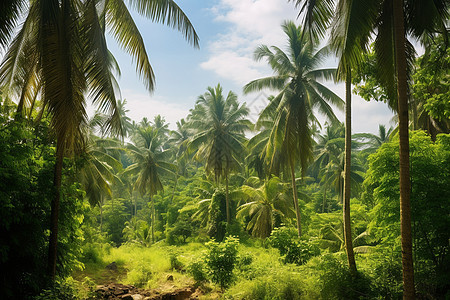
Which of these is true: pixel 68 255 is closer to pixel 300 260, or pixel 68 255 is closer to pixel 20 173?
pixel 20 173

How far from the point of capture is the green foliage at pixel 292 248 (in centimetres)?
1062

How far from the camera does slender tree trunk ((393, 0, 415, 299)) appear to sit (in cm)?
547

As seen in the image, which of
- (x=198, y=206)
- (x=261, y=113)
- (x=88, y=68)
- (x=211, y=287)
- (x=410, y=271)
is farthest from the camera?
(x=198, y=206)

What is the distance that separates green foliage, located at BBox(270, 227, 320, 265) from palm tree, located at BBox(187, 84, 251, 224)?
39.4ft

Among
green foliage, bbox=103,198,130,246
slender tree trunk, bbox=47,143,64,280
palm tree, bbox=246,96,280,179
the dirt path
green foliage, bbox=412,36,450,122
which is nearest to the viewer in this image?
slender tree trunk, bbox=47,143,64,280

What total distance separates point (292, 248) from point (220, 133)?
45.0ft

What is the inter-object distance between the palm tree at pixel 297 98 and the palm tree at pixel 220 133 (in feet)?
22.8

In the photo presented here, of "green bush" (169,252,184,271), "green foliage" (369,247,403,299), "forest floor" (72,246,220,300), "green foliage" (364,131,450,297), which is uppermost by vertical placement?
"green foliage" (364,131,450,297)

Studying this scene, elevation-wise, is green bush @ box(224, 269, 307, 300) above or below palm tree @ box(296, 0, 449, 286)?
below

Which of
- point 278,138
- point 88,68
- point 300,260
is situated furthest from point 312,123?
point 88,68

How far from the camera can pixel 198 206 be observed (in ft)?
81.3

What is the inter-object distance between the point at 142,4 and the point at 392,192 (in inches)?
310

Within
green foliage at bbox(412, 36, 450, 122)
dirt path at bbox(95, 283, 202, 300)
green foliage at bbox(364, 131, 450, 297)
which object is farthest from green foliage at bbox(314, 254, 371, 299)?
green foliage at bbox(412, 36, 450, 122)

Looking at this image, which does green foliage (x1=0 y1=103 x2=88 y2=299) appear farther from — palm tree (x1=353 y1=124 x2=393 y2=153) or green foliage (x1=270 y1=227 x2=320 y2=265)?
palm tree (x1=353 y1=124 x2=393 y2=153)
